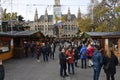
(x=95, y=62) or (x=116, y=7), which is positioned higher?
(x=116, y=7)

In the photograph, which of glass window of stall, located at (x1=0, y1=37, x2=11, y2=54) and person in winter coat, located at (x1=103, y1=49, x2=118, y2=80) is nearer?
person in winter coat, located at (x1=103, y1=49, x2=118, y2=80)

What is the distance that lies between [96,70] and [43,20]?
508 ft

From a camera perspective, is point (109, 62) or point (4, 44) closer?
point (109, 62)

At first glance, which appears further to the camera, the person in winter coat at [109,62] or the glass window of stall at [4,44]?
the glass window of stall at [4,44]

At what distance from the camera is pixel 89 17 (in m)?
69.6

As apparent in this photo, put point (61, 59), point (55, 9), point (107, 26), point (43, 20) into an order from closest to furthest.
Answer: point (61, 59), point (55, 9), point (107, 26), point (43, 20)

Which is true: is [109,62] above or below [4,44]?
above

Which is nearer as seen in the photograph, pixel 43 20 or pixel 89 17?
pixel 89 17

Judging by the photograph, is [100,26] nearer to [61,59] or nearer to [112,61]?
[61,59]

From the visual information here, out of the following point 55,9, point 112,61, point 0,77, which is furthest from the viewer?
point 55,9

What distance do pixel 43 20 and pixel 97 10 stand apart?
11057 centimetres

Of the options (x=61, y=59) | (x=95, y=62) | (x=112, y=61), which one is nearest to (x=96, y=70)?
(x=95, y=62)

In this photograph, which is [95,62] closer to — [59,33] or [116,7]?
[116,7]

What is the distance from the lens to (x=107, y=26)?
61219mm
